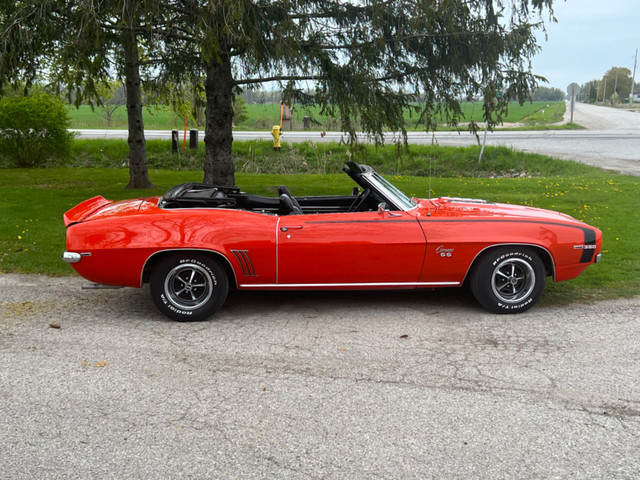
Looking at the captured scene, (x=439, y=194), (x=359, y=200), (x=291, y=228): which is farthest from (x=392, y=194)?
(x=439, y=194)

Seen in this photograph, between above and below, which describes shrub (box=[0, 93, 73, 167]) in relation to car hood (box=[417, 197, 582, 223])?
above

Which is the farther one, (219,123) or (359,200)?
(219,123)

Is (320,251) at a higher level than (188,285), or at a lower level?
higher

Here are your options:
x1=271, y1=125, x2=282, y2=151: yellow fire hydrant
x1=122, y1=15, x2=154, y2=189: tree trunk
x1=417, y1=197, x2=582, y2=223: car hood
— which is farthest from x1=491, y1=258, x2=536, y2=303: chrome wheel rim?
x1=271, y1=125, x2=282, y2=151: yellow fire hydrant

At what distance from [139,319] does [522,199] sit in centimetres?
790

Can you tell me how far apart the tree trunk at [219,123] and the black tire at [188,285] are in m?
5.03

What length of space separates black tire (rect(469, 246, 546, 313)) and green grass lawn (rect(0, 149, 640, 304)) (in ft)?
1.87

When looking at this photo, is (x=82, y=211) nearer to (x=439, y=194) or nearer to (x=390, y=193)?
(x=390, y=193)

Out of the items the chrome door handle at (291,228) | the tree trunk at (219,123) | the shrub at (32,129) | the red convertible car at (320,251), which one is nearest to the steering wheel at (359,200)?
the red convertible car at (320,251)

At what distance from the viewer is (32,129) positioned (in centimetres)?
1753

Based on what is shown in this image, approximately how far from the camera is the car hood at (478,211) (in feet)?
17.4

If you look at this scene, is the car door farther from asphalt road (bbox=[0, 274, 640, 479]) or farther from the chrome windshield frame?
asphalt road (bbox=[0, 274, 640, 479])

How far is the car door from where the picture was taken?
505 cm

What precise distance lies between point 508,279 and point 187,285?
2743mm
